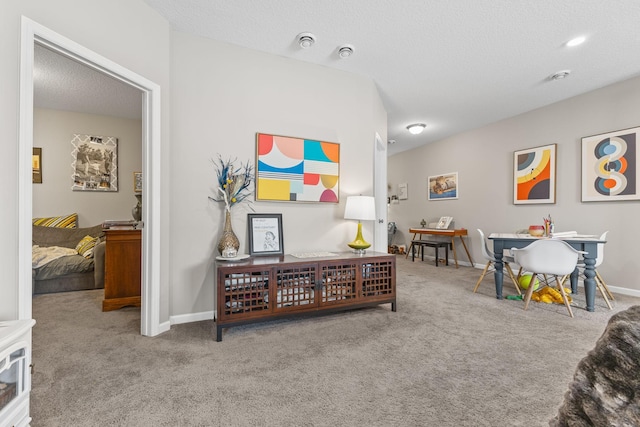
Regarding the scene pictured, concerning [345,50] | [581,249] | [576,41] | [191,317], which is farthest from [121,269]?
[576,41]

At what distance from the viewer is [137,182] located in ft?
15.1

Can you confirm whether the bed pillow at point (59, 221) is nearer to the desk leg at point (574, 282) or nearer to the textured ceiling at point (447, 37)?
the textured ceiling at point (447, 37)

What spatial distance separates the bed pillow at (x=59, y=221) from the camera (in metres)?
4.12

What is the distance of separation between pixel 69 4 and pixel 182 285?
2103 millimetres

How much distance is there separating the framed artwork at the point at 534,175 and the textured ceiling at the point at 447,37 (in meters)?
0.87

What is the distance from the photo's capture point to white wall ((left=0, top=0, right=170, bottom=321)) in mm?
1383

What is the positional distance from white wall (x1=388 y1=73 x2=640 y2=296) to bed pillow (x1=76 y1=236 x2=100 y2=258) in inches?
242

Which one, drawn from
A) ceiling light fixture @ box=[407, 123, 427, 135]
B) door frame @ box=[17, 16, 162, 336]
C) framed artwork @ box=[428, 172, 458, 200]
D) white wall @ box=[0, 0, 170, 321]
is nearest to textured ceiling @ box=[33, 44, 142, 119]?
white wall @ box=[0, 0, 170, 321]

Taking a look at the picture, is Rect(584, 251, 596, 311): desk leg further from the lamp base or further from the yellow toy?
the lamp base

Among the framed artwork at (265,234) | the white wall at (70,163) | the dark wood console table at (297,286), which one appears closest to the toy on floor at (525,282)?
the dark wood console table at (297,286)

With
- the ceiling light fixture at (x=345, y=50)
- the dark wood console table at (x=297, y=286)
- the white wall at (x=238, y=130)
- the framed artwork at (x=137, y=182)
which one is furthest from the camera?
the framed artwork at (x=137, y=182)

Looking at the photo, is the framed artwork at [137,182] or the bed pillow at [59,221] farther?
the framed artwork at [137,182]

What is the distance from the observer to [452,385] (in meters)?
1.64

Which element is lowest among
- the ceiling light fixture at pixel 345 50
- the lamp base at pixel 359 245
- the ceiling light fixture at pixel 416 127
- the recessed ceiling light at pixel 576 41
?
the lamp base at pixel 359 245
